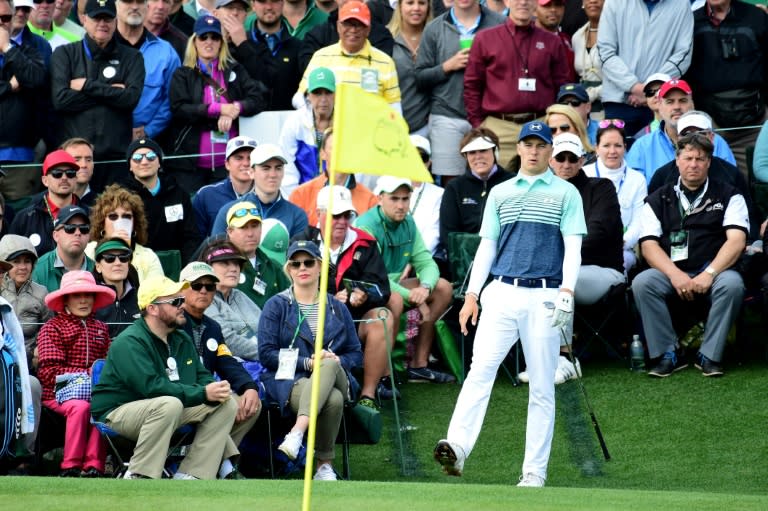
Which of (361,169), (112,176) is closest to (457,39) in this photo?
(112,176)

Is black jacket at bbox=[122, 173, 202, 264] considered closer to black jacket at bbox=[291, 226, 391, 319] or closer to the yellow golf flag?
black jacket at bbox=[291, 226, 391, 319]

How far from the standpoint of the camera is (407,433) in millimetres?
11328

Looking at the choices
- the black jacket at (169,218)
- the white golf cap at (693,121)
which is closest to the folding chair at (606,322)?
the white golf cap at (693,121)

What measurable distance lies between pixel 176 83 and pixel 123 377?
5176 millimetres

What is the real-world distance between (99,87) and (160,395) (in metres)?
5.03

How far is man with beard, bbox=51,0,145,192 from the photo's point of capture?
44.4 ft

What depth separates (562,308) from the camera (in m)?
9.03

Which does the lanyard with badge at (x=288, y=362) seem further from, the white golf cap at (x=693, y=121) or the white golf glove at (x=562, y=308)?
the white golf cap at (x=693, y=121)

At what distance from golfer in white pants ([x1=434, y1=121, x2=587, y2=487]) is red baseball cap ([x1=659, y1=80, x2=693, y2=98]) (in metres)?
4.33

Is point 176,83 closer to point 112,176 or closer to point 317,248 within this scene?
point 112,176

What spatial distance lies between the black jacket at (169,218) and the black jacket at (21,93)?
1.59 metres

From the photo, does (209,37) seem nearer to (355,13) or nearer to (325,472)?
(355,13)

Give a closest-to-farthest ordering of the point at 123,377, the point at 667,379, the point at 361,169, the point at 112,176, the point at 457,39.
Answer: the point at 361,169, the point at 123,377, the point at 667,379, the point at 112,176, the point at 457,39

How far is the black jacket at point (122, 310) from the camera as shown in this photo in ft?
35.2
